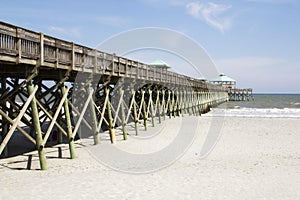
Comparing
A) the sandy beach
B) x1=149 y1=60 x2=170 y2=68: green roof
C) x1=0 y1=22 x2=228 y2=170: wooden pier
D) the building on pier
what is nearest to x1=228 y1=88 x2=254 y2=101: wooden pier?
the building on pier

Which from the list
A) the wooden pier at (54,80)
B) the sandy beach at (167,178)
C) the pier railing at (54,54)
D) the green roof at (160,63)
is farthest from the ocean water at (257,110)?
the sandy beach at (167,178)

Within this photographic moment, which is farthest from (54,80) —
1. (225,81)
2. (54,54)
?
(225,81)

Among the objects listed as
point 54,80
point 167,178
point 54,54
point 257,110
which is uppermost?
point 54,54

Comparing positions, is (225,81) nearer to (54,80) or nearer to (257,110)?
(257,110)

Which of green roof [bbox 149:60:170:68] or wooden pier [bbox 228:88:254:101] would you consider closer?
green roof [bbox 149:60:170:68]

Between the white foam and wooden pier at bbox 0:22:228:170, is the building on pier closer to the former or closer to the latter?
the white foam

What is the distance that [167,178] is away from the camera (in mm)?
8531

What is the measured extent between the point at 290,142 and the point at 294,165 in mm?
5700

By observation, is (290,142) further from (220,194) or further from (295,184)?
(220,194)

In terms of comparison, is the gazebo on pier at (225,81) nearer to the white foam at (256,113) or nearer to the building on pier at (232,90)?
the building on pier at (232,90)

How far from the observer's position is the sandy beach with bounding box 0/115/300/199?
7137mm

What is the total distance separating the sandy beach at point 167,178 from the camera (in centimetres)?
714

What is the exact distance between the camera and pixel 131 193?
23.5 feet

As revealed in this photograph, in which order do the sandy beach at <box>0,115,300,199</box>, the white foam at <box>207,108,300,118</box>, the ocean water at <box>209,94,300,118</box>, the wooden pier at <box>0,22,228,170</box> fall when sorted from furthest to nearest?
the ocean water at <box>209,94,300,118</box> < the white foam at <box>207,108,300,118</box> < the wooden pier at <box>0,22,228,170</box> < the sandy beach at <box>0,115,300,199</box>
